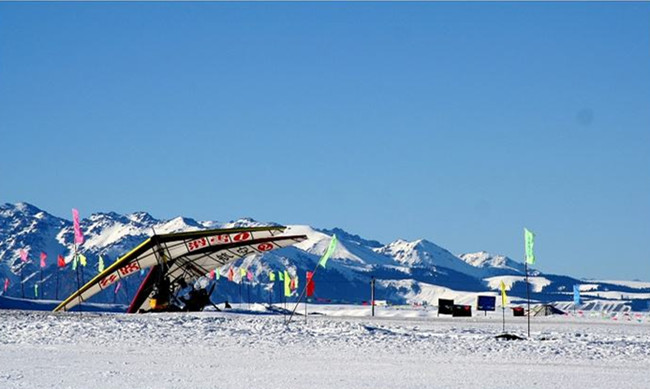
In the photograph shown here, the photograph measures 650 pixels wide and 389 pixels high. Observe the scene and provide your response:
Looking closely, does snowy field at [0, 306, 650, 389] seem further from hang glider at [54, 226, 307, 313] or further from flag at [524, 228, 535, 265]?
hang glider at [54, 226, 307, 313]

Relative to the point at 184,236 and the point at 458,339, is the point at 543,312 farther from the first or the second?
the point at 458,339

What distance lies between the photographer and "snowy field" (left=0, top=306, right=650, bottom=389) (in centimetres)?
2661

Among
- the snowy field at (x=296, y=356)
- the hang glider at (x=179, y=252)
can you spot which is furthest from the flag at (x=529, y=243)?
the hang glider at (x=179, y=252)

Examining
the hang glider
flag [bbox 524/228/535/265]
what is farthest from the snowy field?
the hang glider

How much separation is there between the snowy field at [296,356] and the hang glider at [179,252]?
1557 centimetres

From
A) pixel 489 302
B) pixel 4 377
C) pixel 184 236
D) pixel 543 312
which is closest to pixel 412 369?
pixel 4 377

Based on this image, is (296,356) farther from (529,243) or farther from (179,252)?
(179,252)

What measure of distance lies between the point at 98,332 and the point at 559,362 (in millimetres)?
17325

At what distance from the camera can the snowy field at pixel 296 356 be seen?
2661cm

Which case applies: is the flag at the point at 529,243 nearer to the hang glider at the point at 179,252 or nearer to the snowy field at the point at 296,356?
the snowy field at the point at 296,356

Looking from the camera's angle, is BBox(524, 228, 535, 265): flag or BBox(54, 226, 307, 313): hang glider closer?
BBox(524, 228, 535, 265): flag

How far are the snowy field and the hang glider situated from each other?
51.1 feet

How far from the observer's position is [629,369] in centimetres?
3145

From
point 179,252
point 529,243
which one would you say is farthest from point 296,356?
point 179,252
